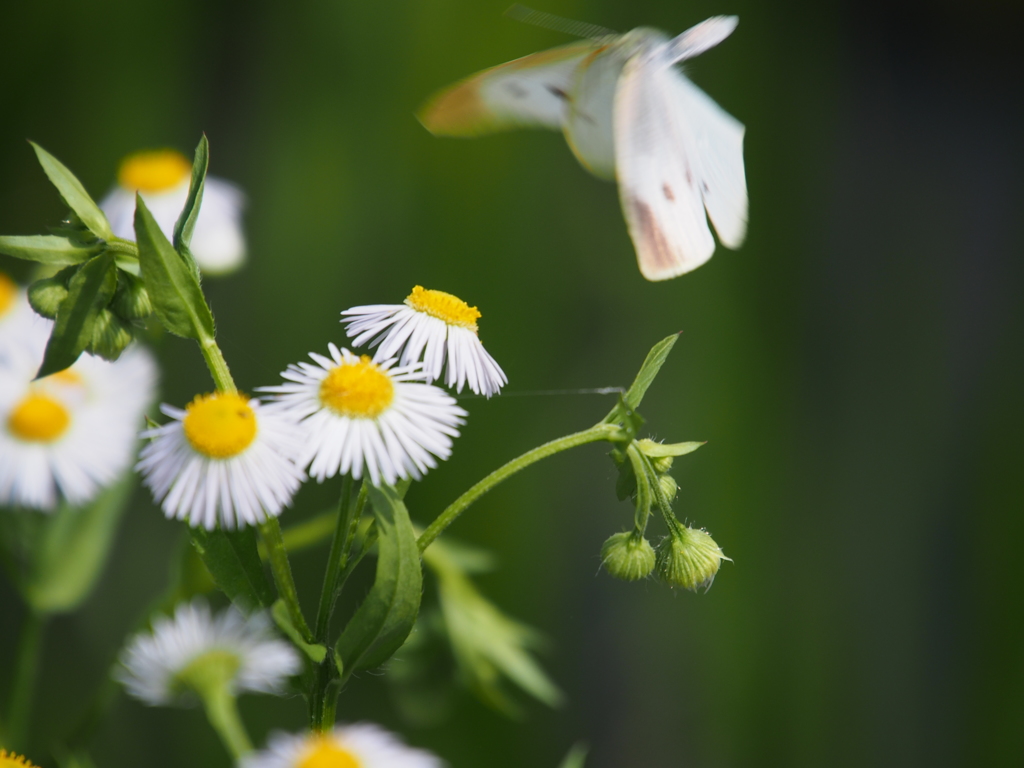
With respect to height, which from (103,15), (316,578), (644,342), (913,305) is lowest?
(316,578)

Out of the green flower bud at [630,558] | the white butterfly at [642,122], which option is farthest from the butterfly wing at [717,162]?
the green flower bud at [630,558]

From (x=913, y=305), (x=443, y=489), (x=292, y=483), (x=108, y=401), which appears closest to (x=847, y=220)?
(x=913, y=305)

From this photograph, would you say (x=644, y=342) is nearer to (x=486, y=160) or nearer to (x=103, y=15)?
(x=486, y=160)

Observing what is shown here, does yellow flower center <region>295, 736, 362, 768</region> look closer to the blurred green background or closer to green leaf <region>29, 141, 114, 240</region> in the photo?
green leaf <region>29, 141, 114, 240</region>

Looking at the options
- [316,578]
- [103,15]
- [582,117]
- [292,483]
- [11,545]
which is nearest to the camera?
[292,483]

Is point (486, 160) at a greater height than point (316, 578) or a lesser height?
greater

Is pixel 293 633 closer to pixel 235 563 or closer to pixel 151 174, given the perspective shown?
pixel 235 563

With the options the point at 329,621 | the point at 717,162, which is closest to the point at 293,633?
the point at 329,621
